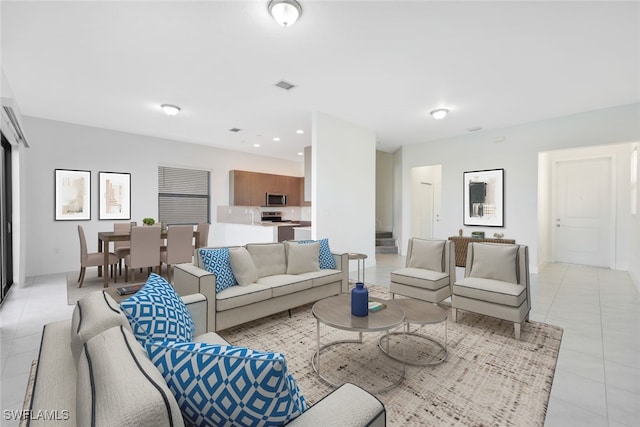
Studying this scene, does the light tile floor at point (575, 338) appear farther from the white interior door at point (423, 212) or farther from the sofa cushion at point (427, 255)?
the white interior door at point (423, 212)

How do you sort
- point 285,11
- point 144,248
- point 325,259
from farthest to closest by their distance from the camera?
point 144,248 < point 325,259 < point 285,11

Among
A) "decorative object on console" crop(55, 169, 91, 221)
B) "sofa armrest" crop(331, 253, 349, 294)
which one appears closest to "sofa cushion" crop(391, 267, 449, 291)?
"sofa armrest" crop(331, 253, 349, 294)

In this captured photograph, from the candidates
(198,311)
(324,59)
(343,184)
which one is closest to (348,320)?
(198,311)

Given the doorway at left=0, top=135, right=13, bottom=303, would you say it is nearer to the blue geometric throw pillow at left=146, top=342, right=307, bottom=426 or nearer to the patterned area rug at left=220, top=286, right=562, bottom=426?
the patterned area rug at left=220, top=286, right=562, bottom=426

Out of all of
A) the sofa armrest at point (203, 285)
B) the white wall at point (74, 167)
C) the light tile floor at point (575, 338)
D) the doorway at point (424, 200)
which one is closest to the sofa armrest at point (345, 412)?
the light tile floor at point (575, 338)

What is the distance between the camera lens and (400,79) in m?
3.66

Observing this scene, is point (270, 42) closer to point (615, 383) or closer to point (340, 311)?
point (340, 311)

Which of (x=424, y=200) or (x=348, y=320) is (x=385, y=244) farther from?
(x=348, y=320)

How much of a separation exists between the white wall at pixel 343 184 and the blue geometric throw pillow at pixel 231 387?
3.97 m

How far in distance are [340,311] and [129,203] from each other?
5.76 metres

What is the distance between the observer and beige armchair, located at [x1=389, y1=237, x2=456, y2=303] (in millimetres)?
3383

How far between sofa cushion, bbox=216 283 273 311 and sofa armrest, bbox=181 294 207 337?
485 mm

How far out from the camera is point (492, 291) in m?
2.88

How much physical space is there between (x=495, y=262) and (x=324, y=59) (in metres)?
2.85
